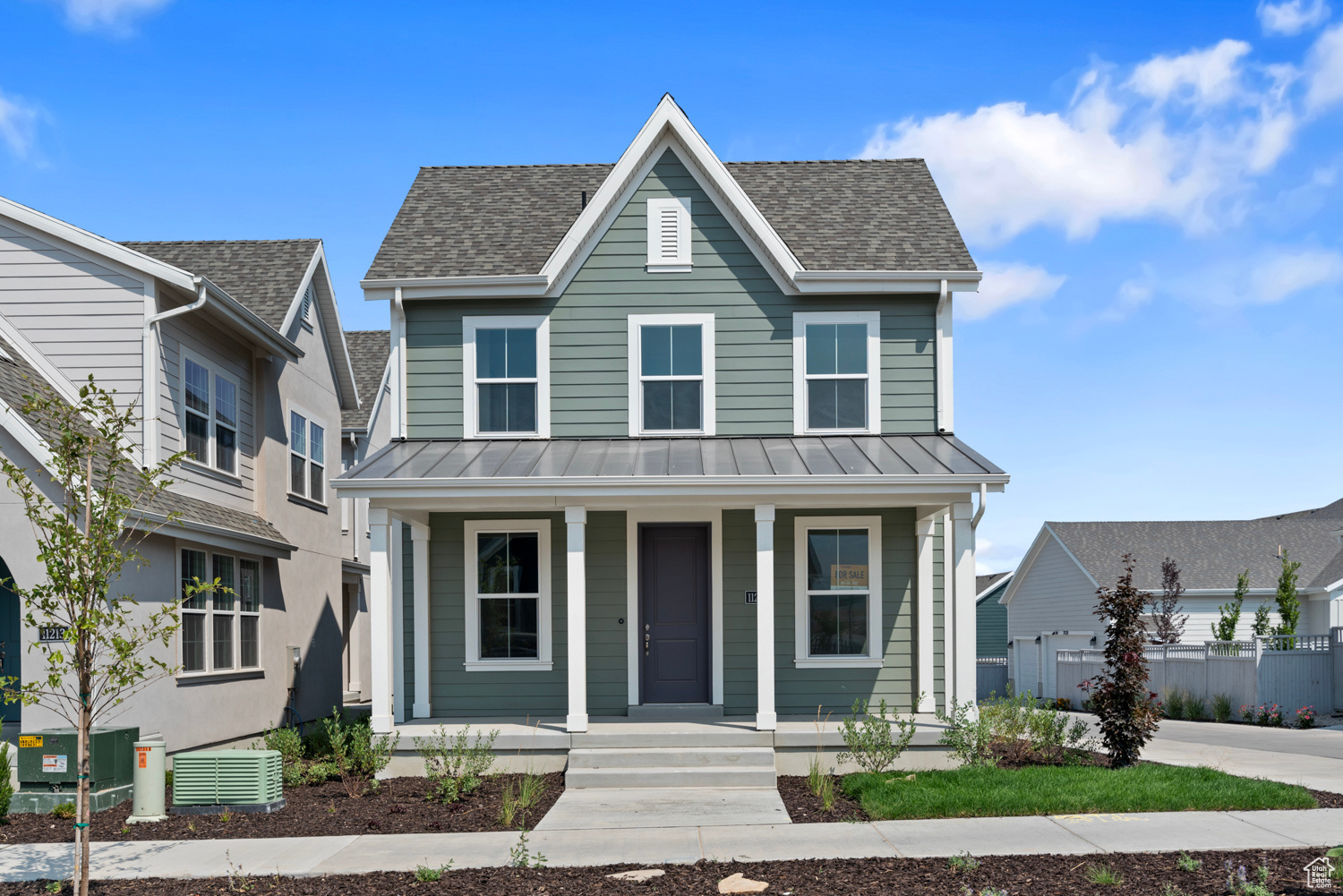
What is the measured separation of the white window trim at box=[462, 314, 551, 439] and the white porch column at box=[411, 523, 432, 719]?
1.46 metres

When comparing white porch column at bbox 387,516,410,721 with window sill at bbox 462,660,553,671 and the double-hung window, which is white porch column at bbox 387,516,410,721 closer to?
window sill at bbox 462,660,553,671

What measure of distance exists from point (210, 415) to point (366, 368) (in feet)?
35.1

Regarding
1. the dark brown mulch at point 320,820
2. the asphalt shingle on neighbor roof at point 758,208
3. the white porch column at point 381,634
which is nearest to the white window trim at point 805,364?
the asphalt shingle on neighbor roof at point 758,208

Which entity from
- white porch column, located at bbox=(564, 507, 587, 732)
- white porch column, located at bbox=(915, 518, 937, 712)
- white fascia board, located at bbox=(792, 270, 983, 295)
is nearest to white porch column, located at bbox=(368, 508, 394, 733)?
white porch column, located at bbox=(564, 507, 587, 732)

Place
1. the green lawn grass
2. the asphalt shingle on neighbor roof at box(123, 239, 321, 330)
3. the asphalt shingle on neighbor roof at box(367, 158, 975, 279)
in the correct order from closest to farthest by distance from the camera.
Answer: the green lawn grass
the asphalt shingle on neighbor roof at box(367, 158, 975, 279)
the asphalt shingle on neighbor roof at box(123, 239, 321, 330)

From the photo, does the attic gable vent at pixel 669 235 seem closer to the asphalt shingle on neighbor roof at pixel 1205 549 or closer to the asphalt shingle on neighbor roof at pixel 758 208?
the asphalt shingle on neighbor roof at pixel 758 208

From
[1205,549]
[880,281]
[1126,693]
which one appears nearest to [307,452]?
[880,281]

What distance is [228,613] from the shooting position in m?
15.4

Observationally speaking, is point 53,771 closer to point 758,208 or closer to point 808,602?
point 808,602

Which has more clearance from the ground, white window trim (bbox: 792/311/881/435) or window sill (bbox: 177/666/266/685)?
white window trim (bbox: 792/311/881/435)

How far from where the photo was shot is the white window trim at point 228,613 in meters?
13.7

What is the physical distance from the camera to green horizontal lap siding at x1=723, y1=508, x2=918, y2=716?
13.6m

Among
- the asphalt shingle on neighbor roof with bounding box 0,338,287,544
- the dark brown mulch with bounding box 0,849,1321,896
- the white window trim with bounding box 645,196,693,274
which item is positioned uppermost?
the white window trim with bounding box 645,196,693,274

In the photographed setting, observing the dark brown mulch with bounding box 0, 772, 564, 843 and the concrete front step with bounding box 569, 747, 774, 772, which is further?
the concrete front step with bounding box 569, 747, 774, 772
